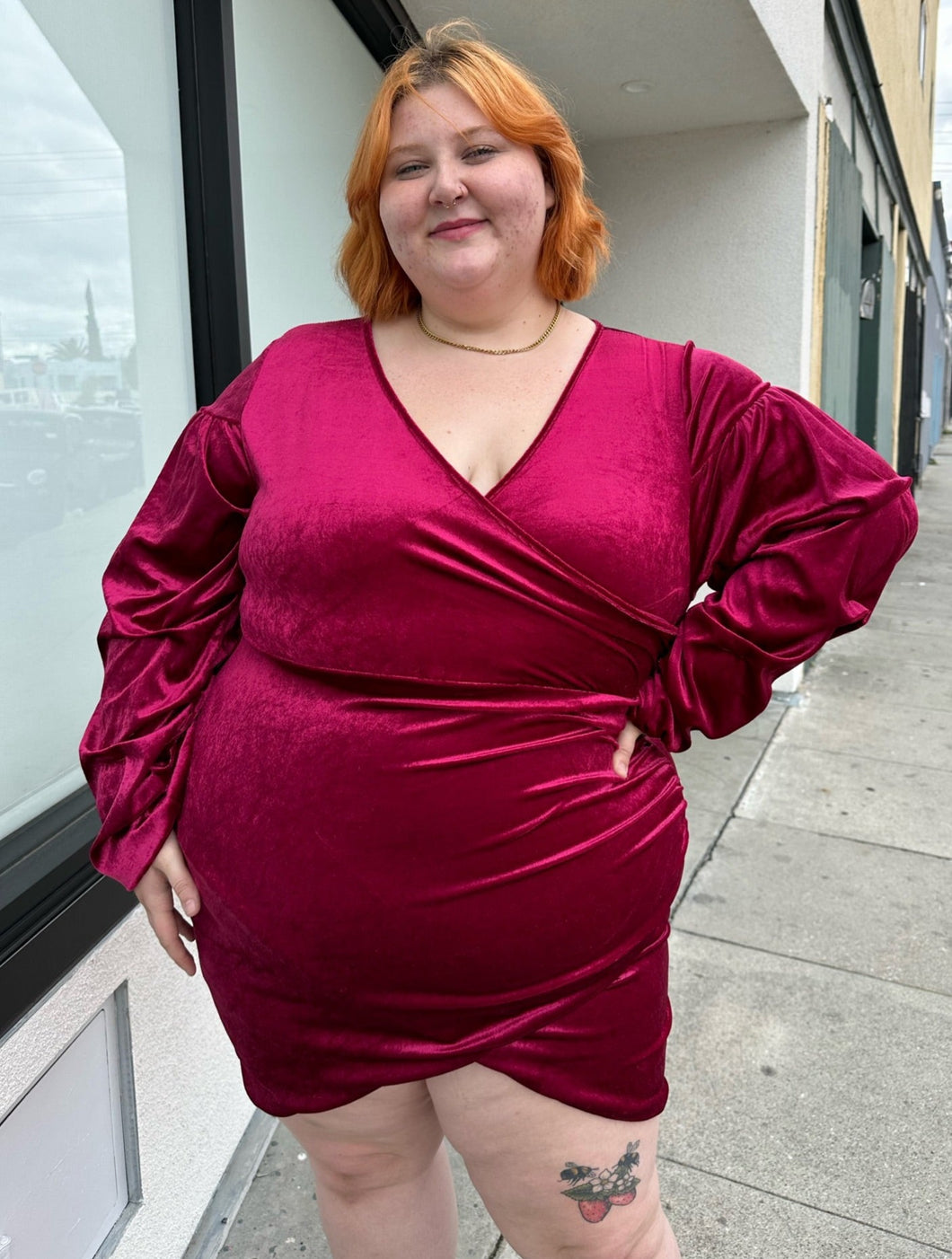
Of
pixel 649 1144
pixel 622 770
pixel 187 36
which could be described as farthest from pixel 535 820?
pixel 187 36

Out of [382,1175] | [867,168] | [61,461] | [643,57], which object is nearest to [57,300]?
[61,461]

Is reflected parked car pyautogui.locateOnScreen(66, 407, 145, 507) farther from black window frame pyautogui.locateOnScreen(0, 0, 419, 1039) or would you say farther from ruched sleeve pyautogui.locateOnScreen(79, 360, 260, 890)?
ruched sleeve pyautogui.locateOnScreen(79, 360, 260, 890)

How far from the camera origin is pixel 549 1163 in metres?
1.31

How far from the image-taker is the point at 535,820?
1.25 metres

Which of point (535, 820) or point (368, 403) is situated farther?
point (368, 403)

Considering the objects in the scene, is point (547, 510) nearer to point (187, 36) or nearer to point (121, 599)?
point (121, 599)

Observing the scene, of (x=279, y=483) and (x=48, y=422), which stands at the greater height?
(x=48, y=422)

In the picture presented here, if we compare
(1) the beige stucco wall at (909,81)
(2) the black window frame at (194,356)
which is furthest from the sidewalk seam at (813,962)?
(1) the beige stucco wall at (909,81)

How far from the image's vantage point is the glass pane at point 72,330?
6.08 feet

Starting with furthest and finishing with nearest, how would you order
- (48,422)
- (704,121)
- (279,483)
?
(704,121)
(48,422)
(279,483)

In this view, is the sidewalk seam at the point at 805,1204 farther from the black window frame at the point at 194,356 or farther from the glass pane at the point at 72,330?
the glass pane at the point at 72,330

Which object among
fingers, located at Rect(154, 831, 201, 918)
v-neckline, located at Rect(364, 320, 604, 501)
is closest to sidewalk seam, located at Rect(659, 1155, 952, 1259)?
fingers, located at Rect(154, 831, 201, 918)

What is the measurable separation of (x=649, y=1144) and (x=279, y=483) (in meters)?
1.05

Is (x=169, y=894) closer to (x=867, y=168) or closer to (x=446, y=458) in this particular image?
(x=446, y=458)
